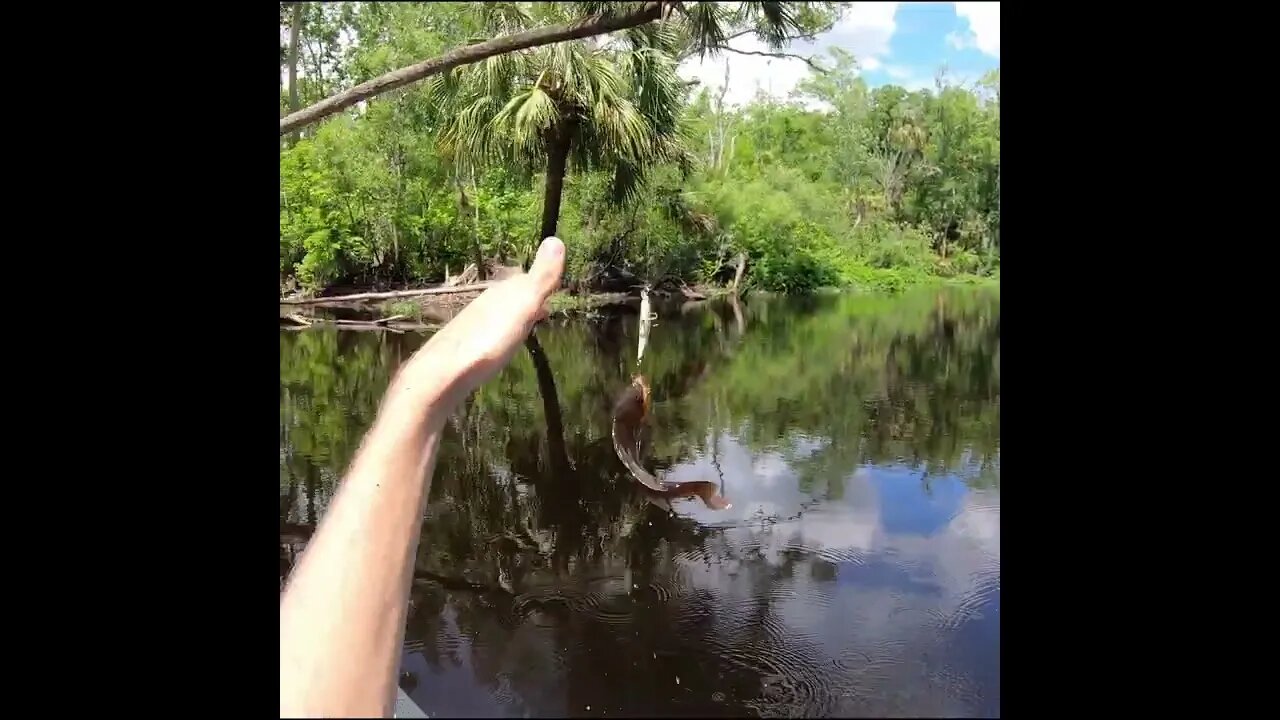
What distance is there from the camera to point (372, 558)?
0.38m

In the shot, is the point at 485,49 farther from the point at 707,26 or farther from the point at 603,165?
the point at 603,165

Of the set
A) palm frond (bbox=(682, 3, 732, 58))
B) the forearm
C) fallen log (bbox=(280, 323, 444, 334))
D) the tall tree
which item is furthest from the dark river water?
fallen log (bbox=(280, 323, 444, 334))

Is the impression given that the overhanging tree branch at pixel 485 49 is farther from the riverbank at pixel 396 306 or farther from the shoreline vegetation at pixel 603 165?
the riverbank at pixel 396 306

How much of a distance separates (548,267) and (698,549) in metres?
2.82

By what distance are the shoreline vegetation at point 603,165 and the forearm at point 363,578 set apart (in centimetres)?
12

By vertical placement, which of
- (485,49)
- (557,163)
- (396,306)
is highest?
(557,163)

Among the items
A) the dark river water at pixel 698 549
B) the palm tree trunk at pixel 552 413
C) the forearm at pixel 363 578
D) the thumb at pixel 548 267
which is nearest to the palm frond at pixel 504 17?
the palm tree trunk at pixel 552 413

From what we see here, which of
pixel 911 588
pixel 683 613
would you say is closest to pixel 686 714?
pixel 683 613

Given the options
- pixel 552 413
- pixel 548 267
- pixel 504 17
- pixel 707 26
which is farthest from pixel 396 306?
pixel 548 267

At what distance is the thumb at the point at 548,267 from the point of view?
448 millimetres
